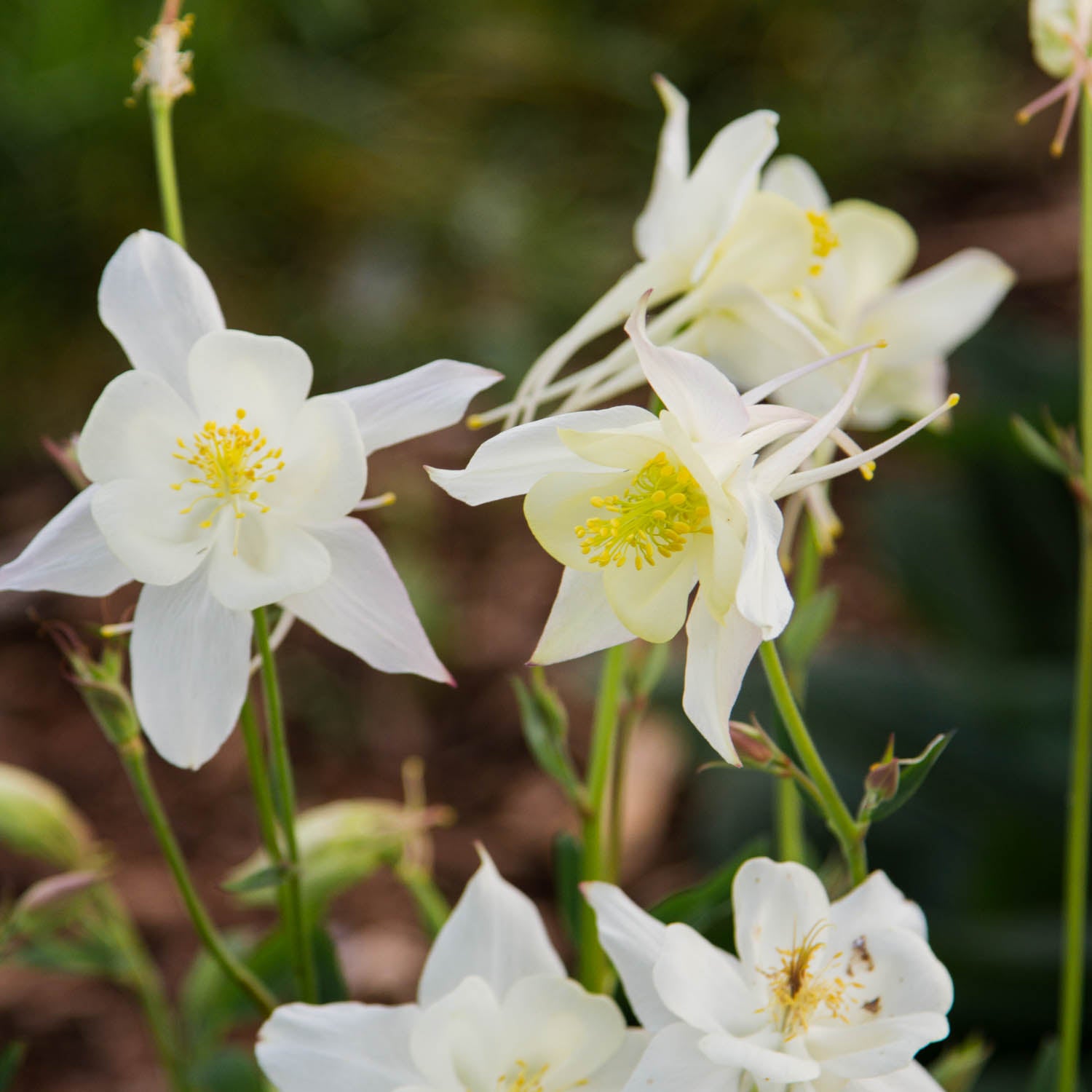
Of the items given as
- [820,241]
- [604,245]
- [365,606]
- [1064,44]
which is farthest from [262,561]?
[604,245]

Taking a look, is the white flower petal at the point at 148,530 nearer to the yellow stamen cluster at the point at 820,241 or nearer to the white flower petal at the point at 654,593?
the white flower petal at the point at 654,593

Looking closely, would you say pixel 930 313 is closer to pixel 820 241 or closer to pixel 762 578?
pixel 820 241

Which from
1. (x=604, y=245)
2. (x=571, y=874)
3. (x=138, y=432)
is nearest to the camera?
(x=138, y=432)

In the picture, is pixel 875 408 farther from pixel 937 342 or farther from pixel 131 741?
pixel 131 741

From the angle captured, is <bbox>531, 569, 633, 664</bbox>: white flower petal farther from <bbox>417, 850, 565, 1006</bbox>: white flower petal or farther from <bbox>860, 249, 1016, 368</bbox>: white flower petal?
<bbox>860, 249, 1016, 368</bbox>: white flower petal

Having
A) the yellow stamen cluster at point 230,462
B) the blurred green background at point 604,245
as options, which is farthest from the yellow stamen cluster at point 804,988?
the blurred green background at point 604,245
